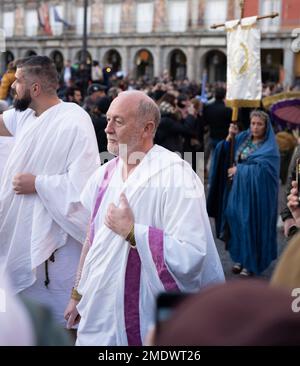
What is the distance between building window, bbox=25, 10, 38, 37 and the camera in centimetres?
3916

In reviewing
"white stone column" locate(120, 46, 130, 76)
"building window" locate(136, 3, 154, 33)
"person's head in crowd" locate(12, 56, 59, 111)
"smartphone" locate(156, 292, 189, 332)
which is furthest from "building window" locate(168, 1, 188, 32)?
"smartphone" locate(156, 292, 189, 332)


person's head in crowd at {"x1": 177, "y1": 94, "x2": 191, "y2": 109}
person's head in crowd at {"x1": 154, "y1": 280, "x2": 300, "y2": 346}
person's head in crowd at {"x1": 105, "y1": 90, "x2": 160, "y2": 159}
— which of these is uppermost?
person's head in crowd at {"x1": 105, "y1": 90, "x2": 160, "y2": 159}

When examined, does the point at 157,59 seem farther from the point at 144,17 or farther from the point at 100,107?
the point at 100,107

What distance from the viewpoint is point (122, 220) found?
2.40 m

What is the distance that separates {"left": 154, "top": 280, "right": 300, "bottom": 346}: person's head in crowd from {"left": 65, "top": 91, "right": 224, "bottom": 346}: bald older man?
1.47 metres

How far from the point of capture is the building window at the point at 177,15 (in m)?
35.3

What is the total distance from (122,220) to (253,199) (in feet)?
10.9

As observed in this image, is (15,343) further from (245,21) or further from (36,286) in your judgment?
(245,21)

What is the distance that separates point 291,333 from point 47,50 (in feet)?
133

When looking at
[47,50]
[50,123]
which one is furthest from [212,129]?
[47,50]

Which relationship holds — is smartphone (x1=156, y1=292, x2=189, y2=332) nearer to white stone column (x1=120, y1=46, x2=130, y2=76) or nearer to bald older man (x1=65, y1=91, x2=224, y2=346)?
bald older man (x1=65, y1=91, x2=224, y2=346)

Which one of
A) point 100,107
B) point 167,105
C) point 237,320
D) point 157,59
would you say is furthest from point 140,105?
point 157,59

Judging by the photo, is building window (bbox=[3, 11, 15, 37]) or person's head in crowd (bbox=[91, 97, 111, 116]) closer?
person's head in crowd (bbox=[91, 97, 111, 116])

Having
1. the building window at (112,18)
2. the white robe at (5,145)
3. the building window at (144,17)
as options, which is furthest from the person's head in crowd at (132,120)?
the building window at (112,18)
